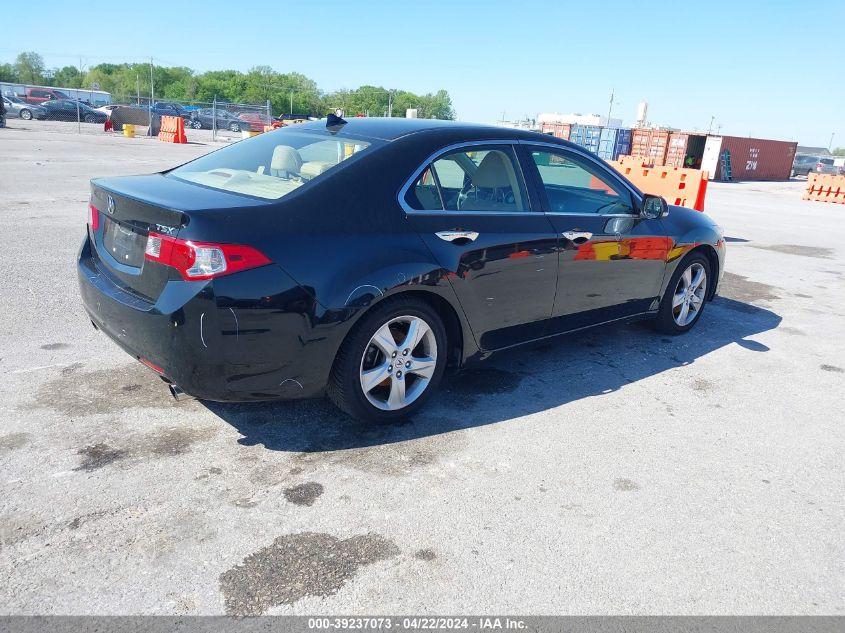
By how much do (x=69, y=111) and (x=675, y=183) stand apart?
129ft

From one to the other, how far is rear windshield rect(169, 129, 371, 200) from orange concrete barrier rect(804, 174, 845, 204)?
87.9ft

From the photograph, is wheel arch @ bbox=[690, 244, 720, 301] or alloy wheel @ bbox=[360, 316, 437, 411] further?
wheel arch @ bbox=[690, 244, 720, 301]

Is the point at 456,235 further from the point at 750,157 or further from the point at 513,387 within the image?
the point at 750,157

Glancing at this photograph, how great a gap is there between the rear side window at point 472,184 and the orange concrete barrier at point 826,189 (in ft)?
84.8

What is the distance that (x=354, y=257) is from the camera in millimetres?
3354

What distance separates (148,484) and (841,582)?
3.02m

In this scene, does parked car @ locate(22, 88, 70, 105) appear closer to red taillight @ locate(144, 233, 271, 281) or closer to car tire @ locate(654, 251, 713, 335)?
car tire @ locate(654, 251, 713, 335)

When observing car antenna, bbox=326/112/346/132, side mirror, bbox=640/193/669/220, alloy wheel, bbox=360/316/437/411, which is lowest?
alloy wheel, bbox=360/316/437/411

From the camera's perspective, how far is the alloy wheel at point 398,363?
361 centimetres

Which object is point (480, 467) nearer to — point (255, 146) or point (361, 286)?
point (361, 286)

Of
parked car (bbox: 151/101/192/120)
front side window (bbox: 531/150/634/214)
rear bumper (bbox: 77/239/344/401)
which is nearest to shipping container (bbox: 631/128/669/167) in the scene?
parked car (bbox: 151/101/192/120)

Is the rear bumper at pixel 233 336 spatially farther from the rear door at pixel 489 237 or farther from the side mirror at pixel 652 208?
the side mirror at pixel 652 208

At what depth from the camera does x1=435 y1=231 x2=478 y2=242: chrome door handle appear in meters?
→ 3.75

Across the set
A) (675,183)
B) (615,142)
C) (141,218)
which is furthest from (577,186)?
(615,142)
